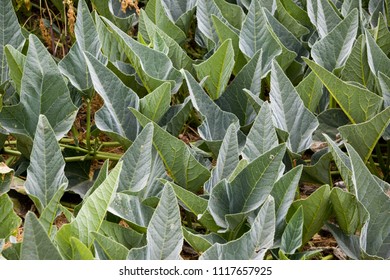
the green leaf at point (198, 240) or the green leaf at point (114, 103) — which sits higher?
the green leaf at point (114, 103)

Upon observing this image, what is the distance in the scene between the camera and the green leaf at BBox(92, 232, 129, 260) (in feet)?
4.88

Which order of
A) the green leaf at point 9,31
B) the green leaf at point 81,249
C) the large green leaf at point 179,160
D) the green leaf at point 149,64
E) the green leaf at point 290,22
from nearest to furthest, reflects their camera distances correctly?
the green leaf at point 81,249 < the large green leaf at point 179,160 < the green leaf at point 149,64 < the green leaf at point 9,31 < the green leaf at point 290,22

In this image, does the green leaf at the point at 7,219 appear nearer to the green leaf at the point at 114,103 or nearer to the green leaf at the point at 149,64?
the green leaf at the point at 114,103

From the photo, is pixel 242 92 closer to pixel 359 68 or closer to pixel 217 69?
pixel 217 69

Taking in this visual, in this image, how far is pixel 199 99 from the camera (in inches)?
76.6

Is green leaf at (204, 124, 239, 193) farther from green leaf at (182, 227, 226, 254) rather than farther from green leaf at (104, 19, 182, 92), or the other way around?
green leaf at (104, 19, 182, 92)

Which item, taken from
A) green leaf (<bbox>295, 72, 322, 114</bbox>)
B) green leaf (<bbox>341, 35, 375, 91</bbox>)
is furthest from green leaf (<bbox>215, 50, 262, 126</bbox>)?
Result: green leaf (<bbox>341, 35, 375, 91</bbox>)

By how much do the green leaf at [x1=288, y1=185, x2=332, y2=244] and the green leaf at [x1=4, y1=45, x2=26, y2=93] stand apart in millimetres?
782

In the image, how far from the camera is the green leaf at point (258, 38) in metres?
2.16

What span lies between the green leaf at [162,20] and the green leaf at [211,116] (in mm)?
439

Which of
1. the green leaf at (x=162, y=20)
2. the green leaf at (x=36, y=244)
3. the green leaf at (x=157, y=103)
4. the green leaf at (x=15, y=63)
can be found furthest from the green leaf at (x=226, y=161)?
the green leaf at (x=162, y=20)

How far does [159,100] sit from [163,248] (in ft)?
1.73
